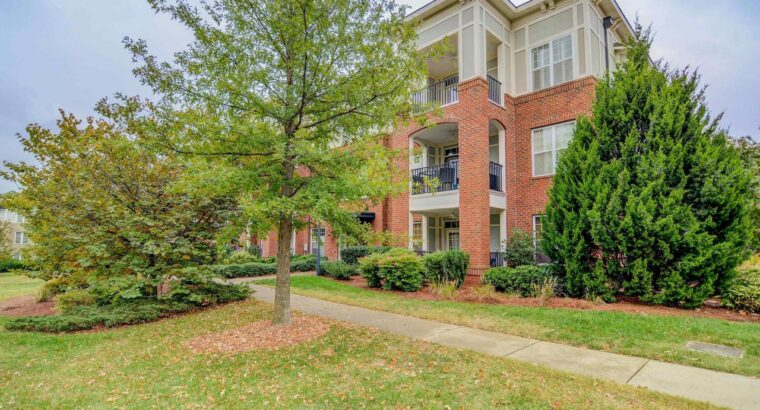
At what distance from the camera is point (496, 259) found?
47.0 feet

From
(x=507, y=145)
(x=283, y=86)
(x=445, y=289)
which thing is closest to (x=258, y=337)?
(x=283, y=86)

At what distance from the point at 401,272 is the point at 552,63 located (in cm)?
964

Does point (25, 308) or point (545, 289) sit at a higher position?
point (545, 289)

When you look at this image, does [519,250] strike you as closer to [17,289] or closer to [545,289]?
[545,289]

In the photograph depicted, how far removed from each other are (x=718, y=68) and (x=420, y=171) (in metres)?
22.1

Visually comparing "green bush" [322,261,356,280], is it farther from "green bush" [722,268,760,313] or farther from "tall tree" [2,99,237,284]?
"green bush" [722,268,760,313]

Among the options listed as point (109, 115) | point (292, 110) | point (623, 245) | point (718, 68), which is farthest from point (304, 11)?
point (718, 68)

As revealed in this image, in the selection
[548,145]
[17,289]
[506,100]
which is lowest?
[17,289]

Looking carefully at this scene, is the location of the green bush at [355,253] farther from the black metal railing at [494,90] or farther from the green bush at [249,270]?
the black metal railing at [494,90]

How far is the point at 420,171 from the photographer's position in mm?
16000

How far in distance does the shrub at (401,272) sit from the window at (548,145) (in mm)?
6137

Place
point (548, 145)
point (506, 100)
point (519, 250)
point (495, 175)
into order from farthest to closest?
point (506, 100), point (495, 175), point (548, 145), point (519, 250)

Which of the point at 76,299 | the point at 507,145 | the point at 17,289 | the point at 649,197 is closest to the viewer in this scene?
the point at 649,197

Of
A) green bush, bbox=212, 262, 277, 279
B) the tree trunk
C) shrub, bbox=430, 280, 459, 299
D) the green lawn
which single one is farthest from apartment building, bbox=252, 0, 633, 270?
the tree trunk
